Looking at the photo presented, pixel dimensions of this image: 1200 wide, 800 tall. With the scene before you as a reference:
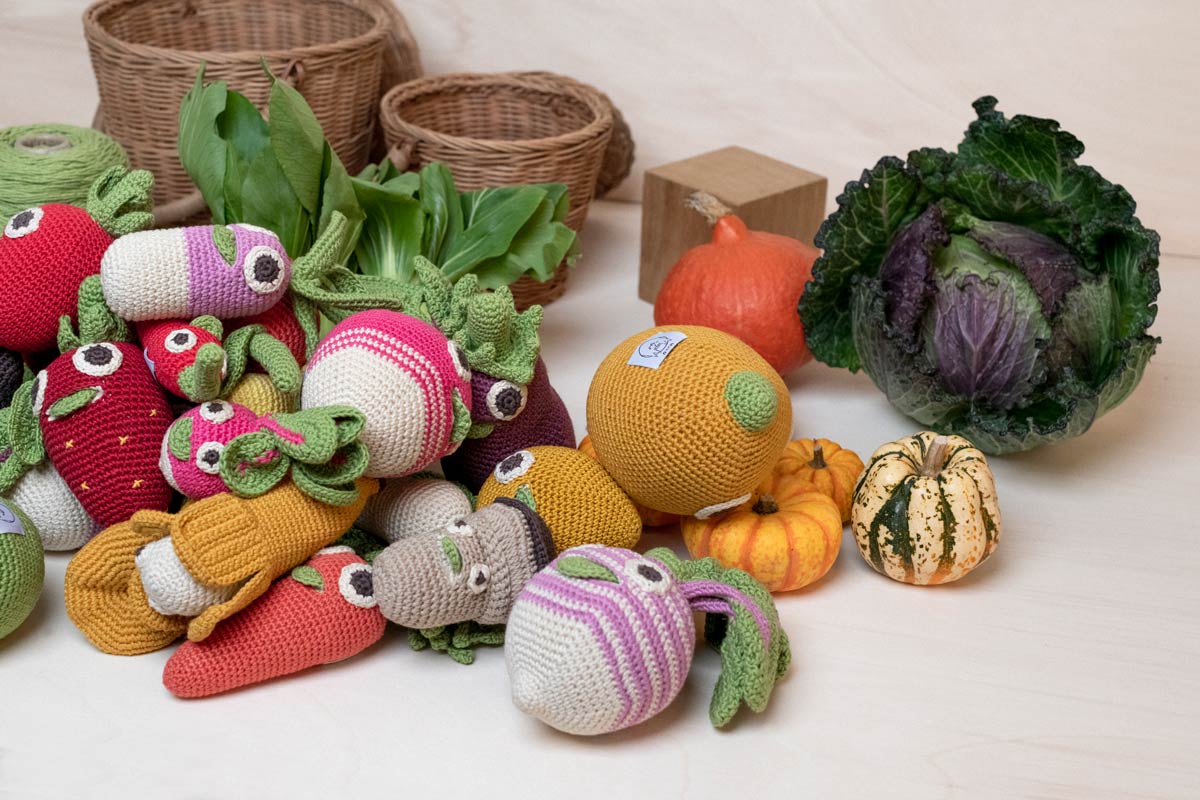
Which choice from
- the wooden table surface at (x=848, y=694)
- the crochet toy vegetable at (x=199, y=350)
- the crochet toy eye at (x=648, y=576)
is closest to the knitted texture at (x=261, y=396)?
the crochet toy vegetable at (x=199, y=350)

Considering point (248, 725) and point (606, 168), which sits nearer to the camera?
point (248, 725)

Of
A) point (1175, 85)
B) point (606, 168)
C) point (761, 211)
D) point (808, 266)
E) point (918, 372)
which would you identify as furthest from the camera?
point (606, 168)

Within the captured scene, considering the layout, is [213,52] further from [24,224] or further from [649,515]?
[649,515]

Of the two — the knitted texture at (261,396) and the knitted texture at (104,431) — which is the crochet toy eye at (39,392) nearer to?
the knitted texture at (104,431)

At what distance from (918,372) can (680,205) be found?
0.49 meters

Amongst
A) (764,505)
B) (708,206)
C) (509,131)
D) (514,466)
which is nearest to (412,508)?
(514,466)

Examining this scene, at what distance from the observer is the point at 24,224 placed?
1.14 meters

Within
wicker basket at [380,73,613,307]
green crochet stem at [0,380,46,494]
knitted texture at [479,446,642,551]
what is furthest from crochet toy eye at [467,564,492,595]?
wicker basket at [380,73,613,307]

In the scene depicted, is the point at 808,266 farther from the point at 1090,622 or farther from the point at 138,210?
the point at 138,210

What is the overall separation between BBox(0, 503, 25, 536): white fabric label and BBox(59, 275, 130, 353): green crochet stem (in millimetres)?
161

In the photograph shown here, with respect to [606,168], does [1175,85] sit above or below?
above

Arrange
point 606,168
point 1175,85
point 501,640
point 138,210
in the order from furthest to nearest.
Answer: point 606,168, point 1175,85, point 138,210, point 501,640

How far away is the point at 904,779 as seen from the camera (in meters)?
0.95

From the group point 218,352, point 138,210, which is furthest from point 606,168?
point 218,352
